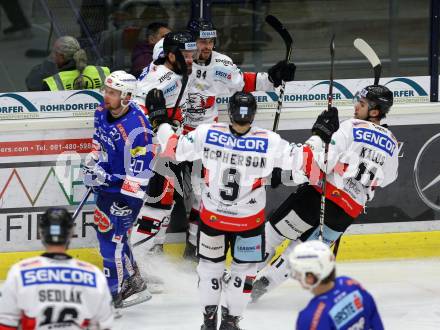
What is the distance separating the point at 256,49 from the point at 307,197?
1242 mm

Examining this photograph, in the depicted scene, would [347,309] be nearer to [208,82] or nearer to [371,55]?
[371,55]

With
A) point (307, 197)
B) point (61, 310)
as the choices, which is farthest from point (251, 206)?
point (61, 310)

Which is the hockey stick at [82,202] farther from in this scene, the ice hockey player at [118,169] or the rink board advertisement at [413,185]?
the rink board advertisement at [413,185]

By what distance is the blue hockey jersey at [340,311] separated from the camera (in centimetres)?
405

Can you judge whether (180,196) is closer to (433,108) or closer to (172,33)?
(172,33)

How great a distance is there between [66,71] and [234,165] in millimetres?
1784

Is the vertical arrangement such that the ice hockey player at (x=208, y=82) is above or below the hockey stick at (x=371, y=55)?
below

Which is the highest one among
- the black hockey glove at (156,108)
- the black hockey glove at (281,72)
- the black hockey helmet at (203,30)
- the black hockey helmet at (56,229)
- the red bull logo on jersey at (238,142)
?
the black hockey helmet at (203,30)

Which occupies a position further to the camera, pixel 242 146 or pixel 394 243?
pixel 394 243

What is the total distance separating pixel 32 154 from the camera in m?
6.84

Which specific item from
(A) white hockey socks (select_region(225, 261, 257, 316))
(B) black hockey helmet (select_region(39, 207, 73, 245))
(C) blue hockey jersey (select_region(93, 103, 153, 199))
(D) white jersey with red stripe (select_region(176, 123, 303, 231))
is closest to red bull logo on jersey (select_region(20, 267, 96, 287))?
(B) black hockey helmet (select_region(39, 207, 73, 245))

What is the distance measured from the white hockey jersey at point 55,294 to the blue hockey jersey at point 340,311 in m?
0.73

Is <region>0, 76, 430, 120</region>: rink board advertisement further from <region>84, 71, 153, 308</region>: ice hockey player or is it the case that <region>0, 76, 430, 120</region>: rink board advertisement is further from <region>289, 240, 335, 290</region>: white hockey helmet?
<region>289, 240, 335, 290</region>: white hockey helmet

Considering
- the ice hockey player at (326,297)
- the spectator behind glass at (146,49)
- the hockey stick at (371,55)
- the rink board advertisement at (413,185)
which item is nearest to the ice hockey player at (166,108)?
the spectator behind glass at (146,49)
